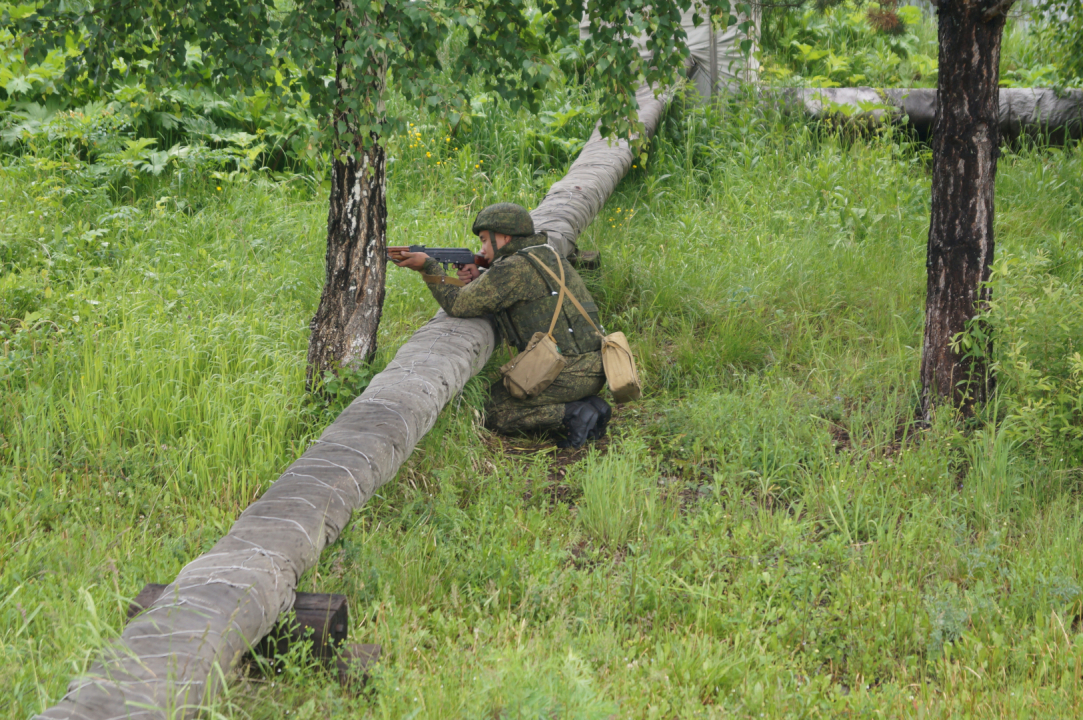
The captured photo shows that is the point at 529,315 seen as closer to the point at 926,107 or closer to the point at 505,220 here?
the point at 505,220

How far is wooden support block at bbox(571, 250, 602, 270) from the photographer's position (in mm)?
6531

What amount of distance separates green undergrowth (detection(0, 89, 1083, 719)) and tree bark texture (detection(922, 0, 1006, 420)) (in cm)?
20

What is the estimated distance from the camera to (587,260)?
6.53 meters

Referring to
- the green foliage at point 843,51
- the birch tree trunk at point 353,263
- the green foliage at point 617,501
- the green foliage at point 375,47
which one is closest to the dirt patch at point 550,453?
the green foliage at point 617,501

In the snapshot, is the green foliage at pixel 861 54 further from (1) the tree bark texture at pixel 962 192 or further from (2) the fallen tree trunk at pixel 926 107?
(1) the tree bark texture at pixel 962 192

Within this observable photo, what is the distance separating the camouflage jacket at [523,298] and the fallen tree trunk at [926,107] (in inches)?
196

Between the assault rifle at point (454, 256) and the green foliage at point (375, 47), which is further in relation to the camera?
the assault rifle at point (454, 256)

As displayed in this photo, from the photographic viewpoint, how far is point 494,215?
5082mm

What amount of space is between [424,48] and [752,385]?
2.77 m

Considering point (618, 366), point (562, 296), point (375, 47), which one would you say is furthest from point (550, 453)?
point (375, 47)

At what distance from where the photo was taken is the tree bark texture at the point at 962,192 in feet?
14.4

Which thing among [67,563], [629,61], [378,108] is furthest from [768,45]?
[67,563]

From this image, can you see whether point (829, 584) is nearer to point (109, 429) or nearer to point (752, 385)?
point (752, 385)

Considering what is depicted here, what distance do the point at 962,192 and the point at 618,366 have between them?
2.06 metres
